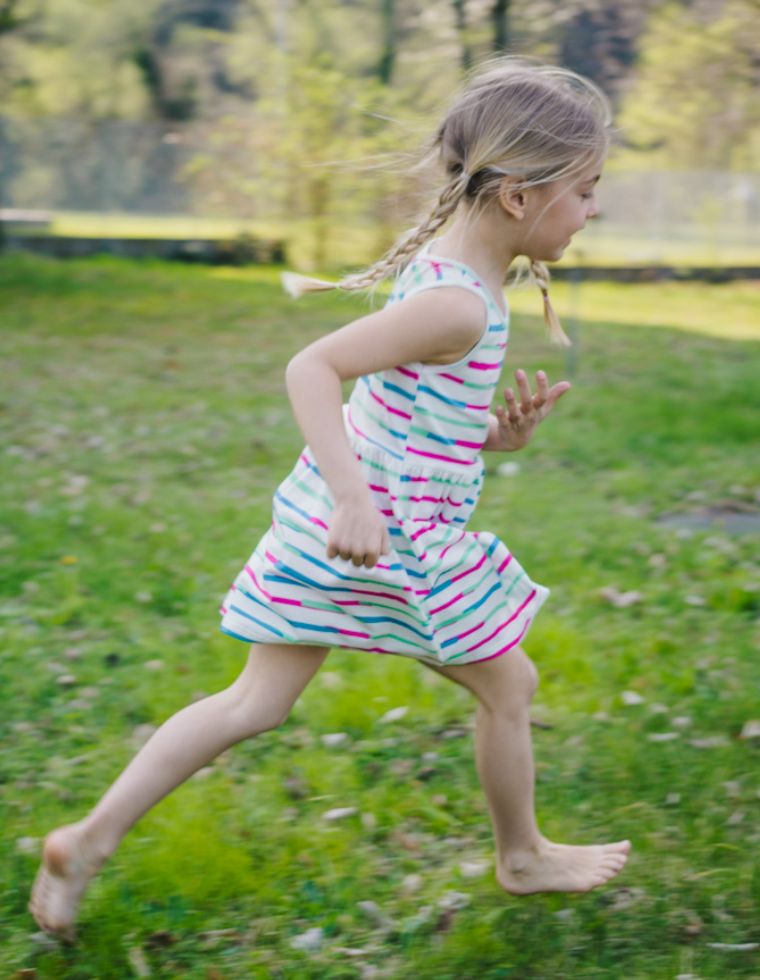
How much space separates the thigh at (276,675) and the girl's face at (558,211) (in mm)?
856

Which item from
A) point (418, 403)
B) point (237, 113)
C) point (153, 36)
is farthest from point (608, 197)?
point (418, 403)

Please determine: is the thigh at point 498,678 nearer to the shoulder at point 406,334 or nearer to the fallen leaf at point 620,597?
the shoulder at point 406,334

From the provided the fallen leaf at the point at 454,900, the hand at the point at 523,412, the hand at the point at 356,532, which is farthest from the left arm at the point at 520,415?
the fallen leaf at the point at 454,900

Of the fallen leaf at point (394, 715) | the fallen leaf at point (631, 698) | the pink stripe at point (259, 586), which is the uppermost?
the pink stripe at point (259, 586)

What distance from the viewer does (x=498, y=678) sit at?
7.67 feet

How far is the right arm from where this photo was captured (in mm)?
2014

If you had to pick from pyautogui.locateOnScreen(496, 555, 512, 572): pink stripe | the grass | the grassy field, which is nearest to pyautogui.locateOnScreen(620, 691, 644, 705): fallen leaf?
the grassy field

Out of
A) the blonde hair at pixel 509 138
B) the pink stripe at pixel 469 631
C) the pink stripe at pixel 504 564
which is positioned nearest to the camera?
the blonde hair at pixel 509 138

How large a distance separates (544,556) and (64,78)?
19.6 m

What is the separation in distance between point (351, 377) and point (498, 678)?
0.69 meters

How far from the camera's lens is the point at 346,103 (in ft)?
48.4

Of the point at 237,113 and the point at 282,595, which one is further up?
the point at 282,595

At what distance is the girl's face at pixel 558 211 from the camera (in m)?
2.17

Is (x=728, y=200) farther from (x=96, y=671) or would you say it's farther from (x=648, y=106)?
(x=96, y=671)
